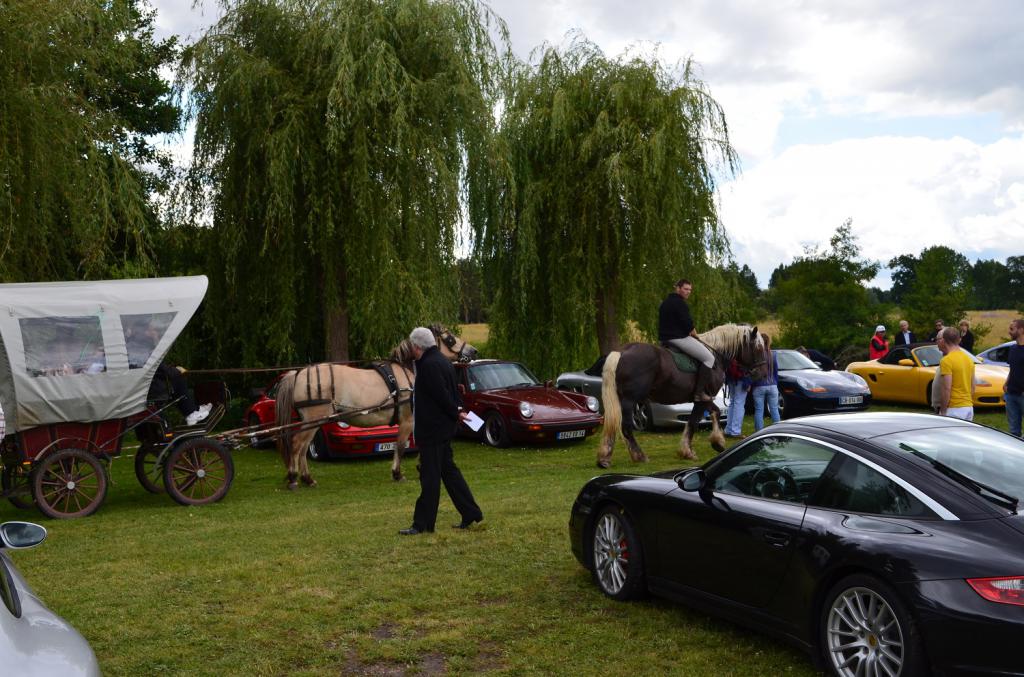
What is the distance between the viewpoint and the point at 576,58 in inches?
896

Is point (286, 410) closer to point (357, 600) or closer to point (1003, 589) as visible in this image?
point (357, 600)

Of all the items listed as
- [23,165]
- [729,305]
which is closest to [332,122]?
[23,165]

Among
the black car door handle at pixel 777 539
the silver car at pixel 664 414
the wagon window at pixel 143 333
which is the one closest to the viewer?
the black car door handle at pixel 777 539

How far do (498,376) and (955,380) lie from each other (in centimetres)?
859

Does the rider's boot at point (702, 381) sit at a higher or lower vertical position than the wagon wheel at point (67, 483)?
higher

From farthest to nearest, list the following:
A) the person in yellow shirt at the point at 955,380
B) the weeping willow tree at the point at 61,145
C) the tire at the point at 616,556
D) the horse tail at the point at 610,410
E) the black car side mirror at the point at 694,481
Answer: the horse tail at the point at 610,410 < the weeping willow tree at the point at 61,145 < the person in yellow shirt at the point at 955,380 < the tire at the point at 616,556 < the black car side mirror at the point at 694,481

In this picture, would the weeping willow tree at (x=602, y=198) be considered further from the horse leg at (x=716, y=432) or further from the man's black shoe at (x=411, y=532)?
the man's black shoe at (x=411, y=532)

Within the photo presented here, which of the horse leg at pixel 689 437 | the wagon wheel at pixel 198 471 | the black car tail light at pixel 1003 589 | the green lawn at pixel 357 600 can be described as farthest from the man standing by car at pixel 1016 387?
the wagon wheel at pixel 198 471

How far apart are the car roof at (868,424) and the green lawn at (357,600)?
4.32ft

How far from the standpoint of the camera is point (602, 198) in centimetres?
2130

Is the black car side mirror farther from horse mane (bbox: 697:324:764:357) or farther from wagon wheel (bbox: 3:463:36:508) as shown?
horse mane (bbox: 697:324:764:357)

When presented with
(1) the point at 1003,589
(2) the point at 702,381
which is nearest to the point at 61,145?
(2) the point at 702,381

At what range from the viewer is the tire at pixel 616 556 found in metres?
6.57

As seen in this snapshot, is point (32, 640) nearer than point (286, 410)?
Yes
